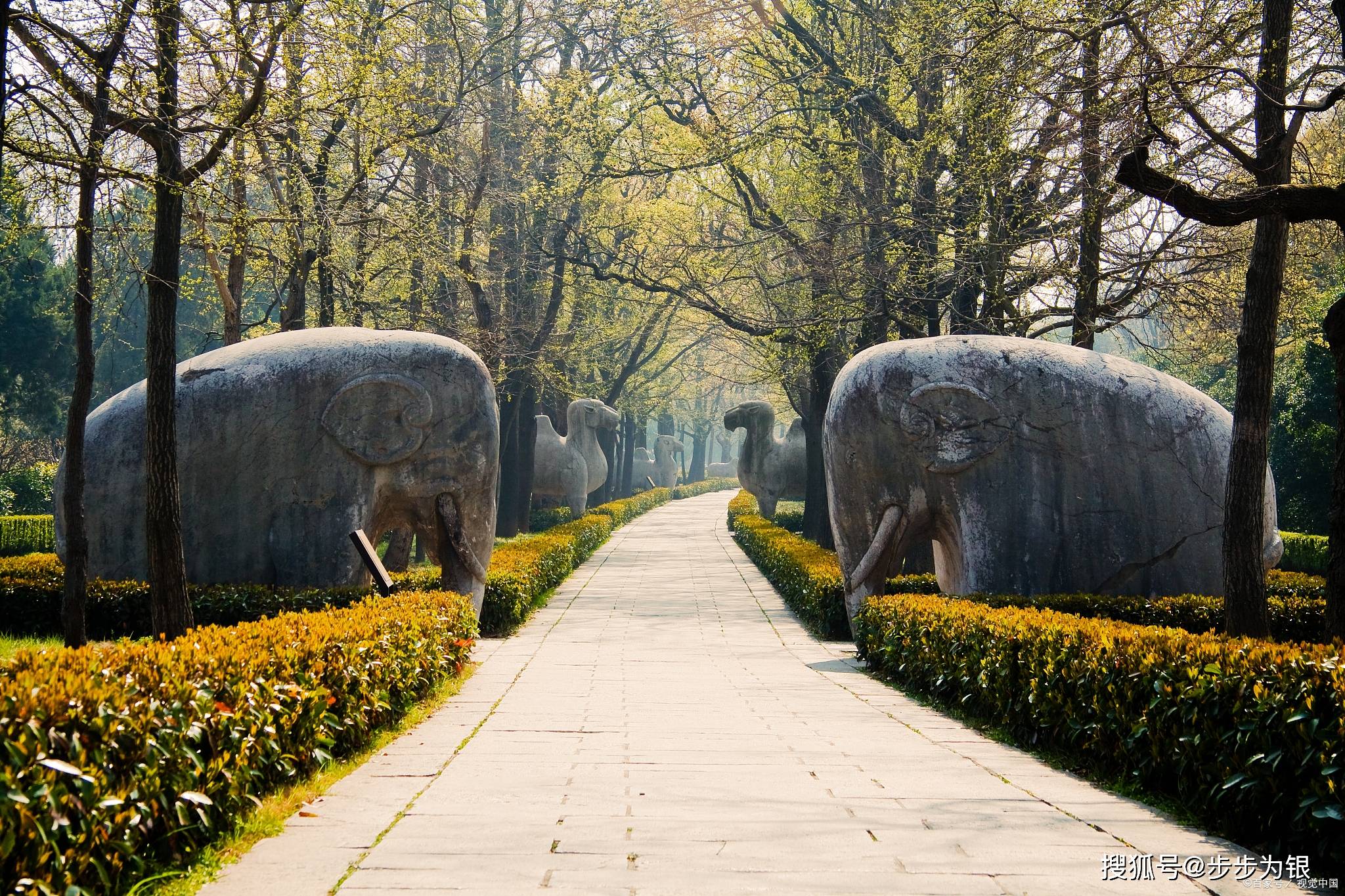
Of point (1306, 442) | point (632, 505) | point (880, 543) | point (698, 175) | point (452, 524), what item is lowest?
point (632, 505)

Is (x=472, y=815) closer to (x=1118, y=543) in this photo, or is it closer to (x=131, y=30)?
(x=131, y=30)

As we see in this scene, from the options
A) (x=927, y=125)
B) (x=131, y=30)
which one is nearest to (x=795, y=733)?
(x=131, y=30)

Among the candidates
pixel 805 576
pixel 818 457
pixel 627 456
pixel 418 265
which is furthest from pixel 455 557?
pixel 627 456

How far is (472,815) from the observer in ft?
15.0

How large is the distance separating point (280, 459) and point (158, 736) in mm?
6509

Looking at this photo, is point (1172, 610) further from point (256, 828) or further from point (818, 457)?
point (818, 457)

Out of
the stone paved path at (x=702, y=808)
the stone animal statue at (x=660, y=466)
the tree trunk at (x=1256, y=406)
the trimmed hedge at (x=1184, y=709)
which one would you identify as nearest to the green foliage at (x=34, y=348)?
the stone paved path at (x=702, y=808)

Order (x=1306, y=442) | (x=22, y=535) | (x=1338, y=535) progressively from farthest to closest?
(x=22, y=535), (x=1306, y=442), (x=1338, y=535)

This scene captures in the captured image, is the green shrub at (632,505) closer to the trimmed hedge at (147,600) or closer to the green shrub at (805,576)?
the green shrub at (805,576)

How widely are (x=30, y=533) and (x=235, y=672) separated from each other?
61.8ft

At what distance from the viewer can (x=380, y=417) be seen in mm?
10305

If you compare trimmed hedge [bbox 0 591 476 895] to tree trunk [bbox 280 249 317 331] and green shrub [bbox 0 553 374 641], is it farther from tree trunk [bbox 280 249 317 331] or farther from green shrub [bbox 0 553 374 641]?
tree trunk [bbox 280 249 317 331]

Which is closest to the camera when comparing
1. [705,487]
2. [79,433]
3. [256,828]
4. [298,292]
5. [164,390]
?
[256,828]

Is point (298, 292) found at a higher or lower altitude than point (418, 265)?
lower
